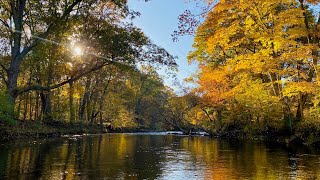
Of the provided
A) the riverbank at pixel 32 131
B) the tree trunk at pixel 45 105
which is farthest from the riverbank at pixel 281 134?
the tree trunk at pixel 45 105

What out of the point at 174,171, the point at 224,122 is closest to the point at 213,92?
the point at 224,122

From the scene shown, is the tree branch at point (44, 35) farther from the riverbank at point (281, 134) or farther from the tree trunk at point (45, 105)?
the riverbank at point (281, 134)

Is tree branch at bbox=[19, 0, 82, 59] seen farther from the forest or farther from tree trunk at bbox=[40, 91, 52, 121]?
tree trunk at bbox=[40, 91, 52, 121]

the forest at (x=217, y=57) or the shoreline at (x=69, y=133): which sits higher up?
the forest at (x=217, y=57)

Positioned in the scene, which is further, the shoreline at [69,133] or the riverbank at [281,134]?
the shoreline at [69,133]

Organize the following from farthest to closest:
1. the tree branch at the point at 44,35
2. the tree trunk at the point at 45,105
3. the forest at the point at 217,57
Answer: the tree trunk at the point at 45,105 → the tree branch at the point at 44,35 → the forest at the point at 217,57

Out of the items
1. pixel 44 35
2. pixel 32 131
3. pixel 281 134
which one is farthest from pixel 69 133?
pixel 281 134

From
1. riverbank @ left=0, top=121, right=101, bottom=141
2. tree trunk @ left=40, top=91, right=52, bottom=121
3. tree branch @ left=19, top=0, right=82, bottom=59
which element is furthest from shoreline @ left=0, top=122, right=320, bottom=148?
tree branch @ left=19, top=0, right=82, bottom=59

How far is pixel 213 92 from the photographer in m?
33.3

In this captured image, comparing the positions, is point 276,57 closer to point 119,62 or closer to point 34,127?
point 119,62

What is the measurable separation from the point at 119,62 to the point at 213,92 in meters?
10.9

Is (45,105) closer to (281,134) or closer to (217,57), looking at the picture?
(217,57)

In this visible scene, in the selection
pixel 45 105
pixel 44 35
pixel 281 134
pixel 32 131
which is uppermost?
pixel 44 35

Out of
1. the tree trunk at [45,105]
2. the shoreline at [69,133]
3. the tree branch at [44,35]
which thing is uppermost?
the tree branch at [44,35]
